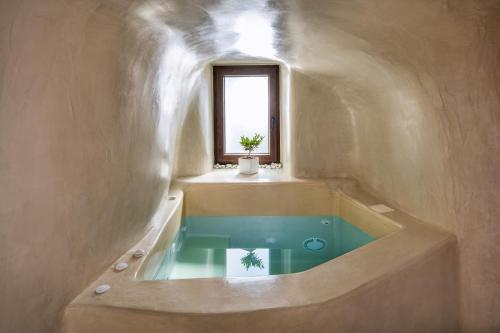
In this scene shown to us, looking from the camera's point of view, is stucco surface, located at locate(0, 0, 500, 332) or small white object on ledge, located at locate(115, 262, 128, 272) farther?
small white object on ledge, located at locate(115, 262, 128, 272)

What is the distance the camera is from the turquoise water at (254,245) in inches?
72.8

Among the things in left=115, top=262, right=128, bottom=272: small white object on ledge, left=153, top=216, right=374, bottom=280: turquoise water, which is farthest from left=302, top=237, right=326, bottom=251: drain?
left=115, top=262, right=128, bottom=272: small white object on ledge

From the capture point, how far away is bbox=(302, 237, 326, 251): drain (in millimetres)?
2189

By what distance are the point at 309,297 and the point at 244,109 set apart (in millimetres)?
3066

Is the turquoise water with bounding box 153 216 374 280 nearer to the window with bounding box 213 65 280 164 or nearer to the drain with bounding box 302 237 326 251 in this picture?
the drain with bounding box 302 237 326 251

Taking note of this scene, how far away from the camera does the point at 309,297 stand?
1091 millimetres

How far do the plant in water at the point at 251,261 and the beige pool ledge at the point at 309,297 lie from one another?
2.07 ft

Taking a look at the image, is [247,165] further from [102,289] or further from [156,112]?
[102,289]

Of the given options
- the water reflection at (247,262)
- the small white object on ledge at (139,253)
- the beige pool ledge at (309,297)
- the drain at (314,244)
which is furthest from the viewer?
the drain at (314,244)

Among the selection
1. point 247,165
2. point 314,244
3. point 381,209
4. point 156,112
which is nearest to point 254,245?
point 314,244

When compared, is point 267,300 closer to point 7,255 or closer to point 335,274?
point 335,274

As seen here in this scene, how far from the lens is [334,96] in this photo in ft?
9.25

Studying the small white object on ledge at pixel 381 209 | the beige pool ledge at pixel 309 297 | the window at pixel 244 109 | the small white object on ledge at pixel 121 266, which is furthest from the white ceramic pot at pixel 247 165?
the small white object on ledge at pixel 121 266

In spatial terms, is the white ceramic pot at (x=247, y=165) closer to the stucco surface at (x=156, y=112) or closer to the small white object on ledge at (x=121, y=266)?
the stucco surface at (x=156, y=112)
